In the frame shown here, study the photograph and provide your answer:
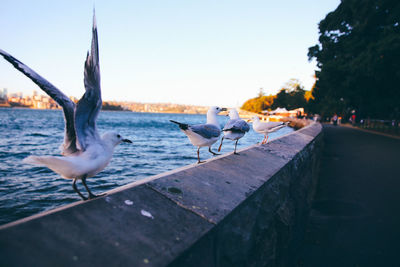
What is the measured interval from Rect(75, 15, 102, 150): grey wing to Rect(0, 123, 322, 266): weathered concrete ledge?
0.50 metres

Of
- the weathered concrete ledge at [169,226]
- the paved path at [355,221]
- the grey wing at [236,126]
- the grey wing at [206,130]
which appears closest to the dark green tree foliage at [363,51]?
the paved path at [355,221]

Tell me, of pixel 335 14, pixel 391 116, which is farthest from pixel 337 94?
pixel 391 116

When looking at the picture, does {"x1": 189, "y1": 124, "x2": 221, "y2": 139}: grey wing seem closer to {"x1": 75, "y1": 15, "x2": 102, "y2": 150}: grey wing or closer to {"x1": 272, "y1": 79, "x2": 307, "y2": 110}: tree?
{"x1": 75, "y1": 15, "x2": 102, "y2": 150}: grey wing

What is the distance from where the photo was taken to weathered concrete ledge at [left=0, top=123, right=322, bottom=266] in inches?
42.6

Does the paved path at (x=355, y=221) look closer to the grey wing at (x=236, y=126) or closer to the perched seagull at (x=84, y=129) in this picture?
the grey wing at (x=236, y=126)

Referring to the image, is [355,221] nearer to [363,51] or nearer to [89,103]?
[89,103]

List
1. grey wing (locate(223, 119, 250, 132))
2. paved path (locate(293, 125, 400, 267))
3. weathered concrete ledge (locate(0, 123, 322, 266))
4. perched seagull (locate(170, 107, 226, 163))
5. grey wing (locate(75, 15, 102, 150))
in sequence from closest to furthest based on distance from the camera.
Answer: weathered concrete ledge (locate(0, 123, 322, 266)) → grey wing (locate(75, 15, 102, 150)) → paved path (locate(293, 125, 400, 267)) → perched seagull (locate(170, 107, 226, 163)) → grey wing (locate(223, 119, 250, 132))

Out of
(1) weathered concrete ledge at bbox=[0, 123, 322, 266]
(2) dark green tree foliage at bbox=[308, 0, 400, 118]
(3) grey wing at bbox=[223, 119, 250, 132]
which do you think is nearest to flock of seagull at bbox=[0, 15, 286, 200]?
(1) weathered concrete ledge at bbox=[0, 123, 322, 266]

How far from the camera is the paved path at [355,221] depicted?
343cm

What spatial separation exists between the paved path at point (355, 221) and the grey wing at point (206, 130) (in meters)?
2.16

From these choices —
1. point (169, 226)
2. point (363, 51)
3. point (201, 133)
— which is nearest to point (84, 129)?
point (169, 226)

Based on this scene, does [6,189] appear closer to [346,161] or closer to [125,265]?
[125,265]

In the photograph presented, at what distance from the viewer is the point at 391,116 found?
28.3 metres

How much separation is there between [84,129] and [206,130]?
2.22 m
